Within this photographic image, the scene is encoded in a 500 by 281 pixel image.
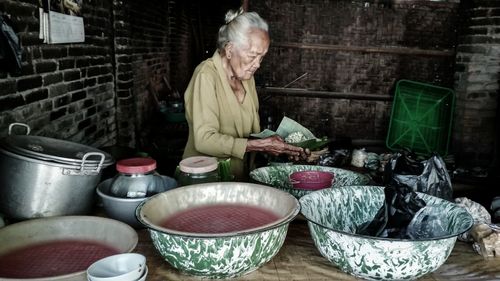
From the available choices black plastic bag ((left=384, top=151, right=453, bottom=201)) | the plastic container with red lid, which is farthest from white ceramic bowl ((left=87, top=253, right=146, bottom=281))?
black plastic bag ((left=384, top=151, right=453, bottom=201))

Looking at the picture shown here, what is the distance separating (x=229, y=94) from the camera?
2.57m

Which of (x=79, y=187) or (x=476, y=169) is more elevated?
(x=79, y=187)

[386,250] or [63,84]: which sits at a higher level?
[63,84]

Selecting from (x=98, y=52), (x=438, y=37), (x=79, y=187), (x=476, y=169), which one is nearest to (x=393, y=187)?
(x=79, y=187)

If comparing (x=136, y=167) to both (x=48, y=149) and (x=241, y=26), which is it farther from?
(x=241, y=26)

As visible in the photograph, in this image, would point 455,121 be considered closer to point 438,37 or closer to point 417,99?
point 417,99

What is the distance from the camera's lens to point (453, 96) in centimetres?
481

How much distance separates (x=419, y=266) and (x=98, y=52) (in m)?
3.35

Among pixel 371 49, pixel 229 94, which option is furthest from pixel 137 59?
pixel 229 94

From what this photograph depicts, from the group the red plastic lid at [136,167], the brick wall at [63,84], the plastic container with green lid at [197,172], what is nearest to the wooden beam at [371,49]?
the brick wall at [63,84]

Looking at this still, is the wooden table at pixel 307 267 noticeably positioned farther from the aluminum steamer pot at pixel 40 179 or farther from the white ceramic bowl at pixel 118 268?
the aluminum steamer pot at pixel 40 179

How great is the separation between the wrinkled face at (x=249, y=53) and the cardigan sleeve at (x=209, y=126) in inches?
6.4

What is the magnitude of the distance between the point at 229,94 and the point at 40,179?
1232 millimetres

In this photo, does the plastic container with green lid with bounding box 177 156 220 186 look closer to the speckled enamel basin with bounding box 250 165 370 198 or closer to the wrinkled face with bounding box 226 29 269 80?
the speckled enamel basin with bounding box 250 165 370 198
